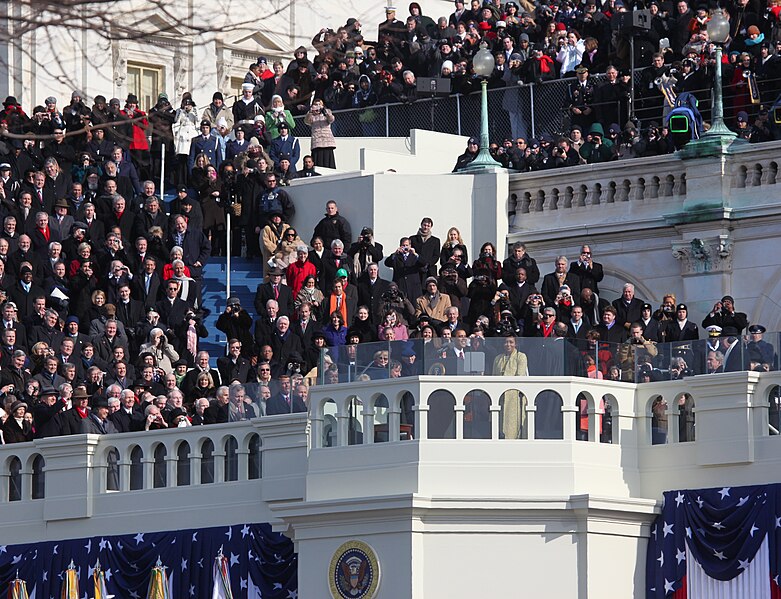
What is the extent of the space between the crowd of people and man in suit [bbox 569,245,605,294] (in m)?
0.04

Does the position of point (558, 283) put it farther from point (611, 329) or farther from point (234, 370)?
point (234, 370)

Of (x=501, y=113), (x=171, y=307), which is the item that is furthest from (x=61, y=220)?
(x=501, y=113)

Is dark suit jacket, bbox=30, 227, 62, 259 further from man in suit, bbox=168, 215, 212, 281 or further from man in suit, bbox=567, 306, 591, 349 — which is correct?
man in suit, bbox=567, 306, 591, 349

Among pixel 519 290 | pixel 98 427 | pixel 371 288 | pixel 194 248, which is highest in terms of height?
pixel 194 248

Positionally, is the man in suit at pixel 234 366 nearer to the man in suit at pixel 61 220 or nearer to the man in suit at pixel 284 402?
the man in suit at pixel 284 402

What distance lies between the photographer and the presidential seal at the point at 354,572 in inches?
1178

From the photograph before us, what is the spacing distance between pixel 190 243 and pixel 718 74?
29.6ft

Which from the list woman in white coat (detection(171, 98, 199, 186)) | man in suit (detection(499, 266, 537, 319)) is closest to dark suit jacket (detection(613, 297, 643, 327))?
man in suit (detection(499, 266, 537, 319))

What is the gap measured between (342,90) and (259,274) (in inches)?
272

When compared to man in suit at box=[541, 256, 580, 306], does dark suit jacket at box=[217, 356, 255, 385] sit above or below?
below

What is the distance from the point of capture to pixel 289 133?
151ft

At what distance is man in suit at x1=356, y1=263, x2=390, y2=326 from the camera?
124 feet

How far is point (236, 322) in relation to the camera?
37.7 metres

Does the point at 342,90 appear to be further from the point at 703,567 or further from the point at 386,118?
the point at 703,567
